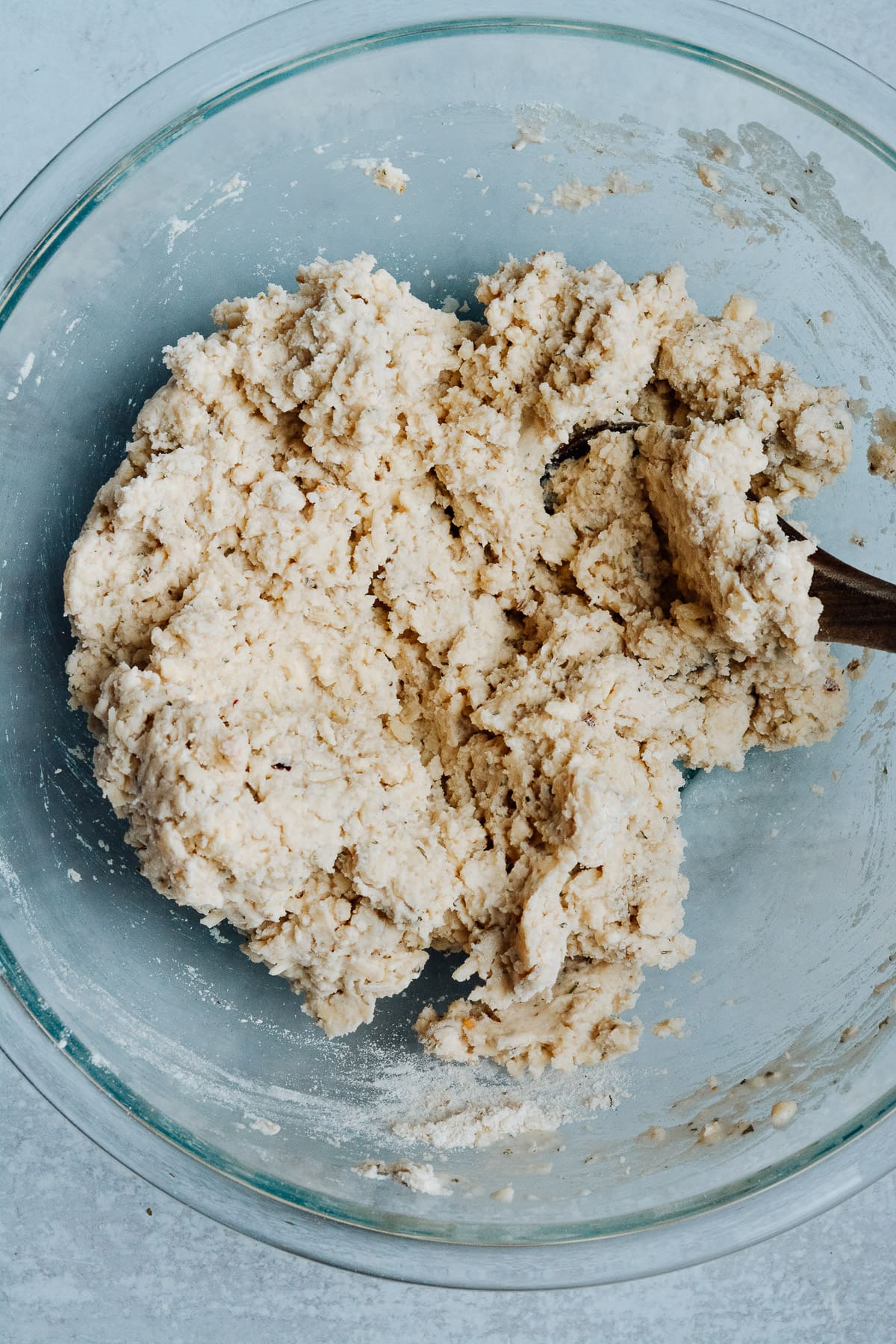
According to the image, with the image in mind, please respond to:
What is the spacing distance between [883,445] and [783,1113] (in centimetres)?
106

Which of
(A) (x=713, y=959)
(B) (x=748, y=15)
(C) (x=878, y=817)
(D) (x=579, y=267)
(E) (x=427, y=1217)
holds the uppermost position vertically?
(B) (x=748, y=15)

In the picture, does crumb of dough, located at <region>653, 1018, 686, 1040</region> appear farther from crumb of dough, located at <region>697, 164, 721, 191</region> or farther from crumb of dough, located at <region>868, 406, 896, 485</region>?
crumb of dough, located at <region>697, 164, 721, 191</region>

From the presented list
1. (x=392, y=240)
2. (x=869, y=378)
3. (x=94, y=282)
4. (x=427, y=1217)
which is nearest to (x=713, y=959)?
(x=427, y=1217)

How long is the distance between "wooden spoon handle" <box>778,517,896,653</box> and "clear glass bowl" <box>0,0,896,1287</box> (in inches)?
10.1

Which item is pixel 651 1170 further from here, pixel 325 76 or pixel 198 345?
pixel 325 76

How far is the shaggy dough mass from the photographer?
1341mm

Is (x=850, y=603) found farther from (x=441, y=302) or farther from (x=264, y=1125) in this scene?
(x=264, y=1125)

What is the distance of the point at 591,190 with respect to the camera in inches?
66.4

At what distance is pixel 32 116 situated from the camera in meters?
2.04

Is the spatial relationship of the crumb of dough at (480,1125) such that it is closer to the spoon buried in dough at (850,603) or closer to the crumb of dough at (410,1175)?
the crumb of dough at (410,1175)

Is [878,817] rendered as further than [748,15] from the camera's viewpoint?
Yes

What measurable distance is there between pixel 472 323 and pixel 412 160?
356 millimetres

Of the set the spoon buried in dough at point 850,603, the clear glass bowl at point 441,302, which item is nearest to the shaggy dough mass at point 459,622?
the spoon buried in dough at point 850,603

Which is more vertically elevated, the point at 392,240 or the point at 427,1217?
the point at 392,240
